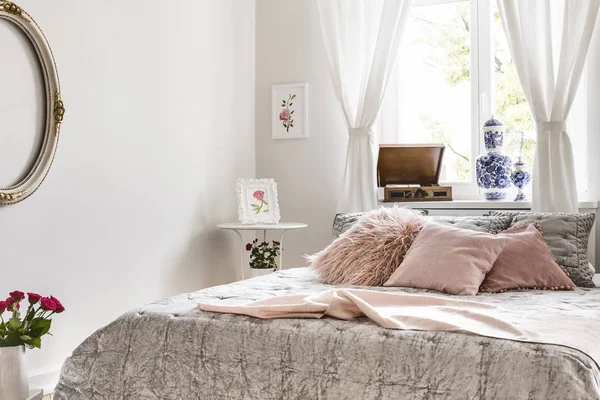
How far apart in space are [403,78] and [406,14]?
0.45 m

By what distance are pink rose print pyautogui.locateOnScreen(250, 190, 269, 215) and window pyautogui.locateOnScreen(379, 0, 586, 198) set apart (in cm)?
86

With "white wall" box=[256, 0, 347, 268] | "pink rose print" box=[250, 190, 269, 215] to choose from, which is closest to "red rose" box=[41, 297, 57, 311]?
"pink rose print" box=[250, 190, 269, 215]

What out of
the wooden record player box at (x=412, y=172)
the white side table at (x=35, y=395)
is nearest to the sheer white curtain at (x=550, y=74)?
the wooden record player box at (x=412, y=172)

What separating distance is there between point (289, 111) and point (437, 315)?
2774mm

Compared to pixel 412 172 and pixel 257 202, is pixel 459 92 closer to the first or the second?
pixel 412 172

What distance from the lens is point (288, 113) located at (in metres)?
4.50

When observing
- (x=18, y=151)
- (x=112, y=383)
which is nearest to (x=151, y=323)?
(x=112, y=383)

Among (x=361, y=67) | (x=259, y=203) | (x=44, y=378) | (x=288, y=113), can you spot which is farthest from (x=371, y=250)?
(x=288, y=113)

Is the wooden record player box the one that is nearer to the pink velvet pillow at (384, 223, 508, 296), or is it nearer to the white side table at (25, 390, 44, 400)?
the pink velvet pillow at (384, 223, 508, 296)

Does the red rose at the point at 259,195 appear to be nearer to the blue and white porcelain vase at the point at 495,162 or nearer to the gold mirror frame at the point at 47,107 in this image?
the blue and white porcelain vase at the point at 495,162

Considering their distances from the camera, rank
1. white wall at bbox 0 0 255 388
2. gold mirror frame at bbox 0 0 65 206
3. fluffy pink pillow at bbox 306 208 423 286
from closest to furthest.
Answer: gold mirror frame at bbox 0 0 65 206 < fluffy pink pillow at bbox 306 208 423 286 < white wall at bbox 0 0 255 388

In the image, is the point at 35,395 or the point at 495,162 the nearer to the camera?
the point at 35,395

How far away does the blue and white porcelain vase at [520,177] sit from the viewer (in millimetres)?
3812

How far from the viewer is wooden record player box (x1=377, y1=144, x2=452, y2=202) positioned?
388 cm
